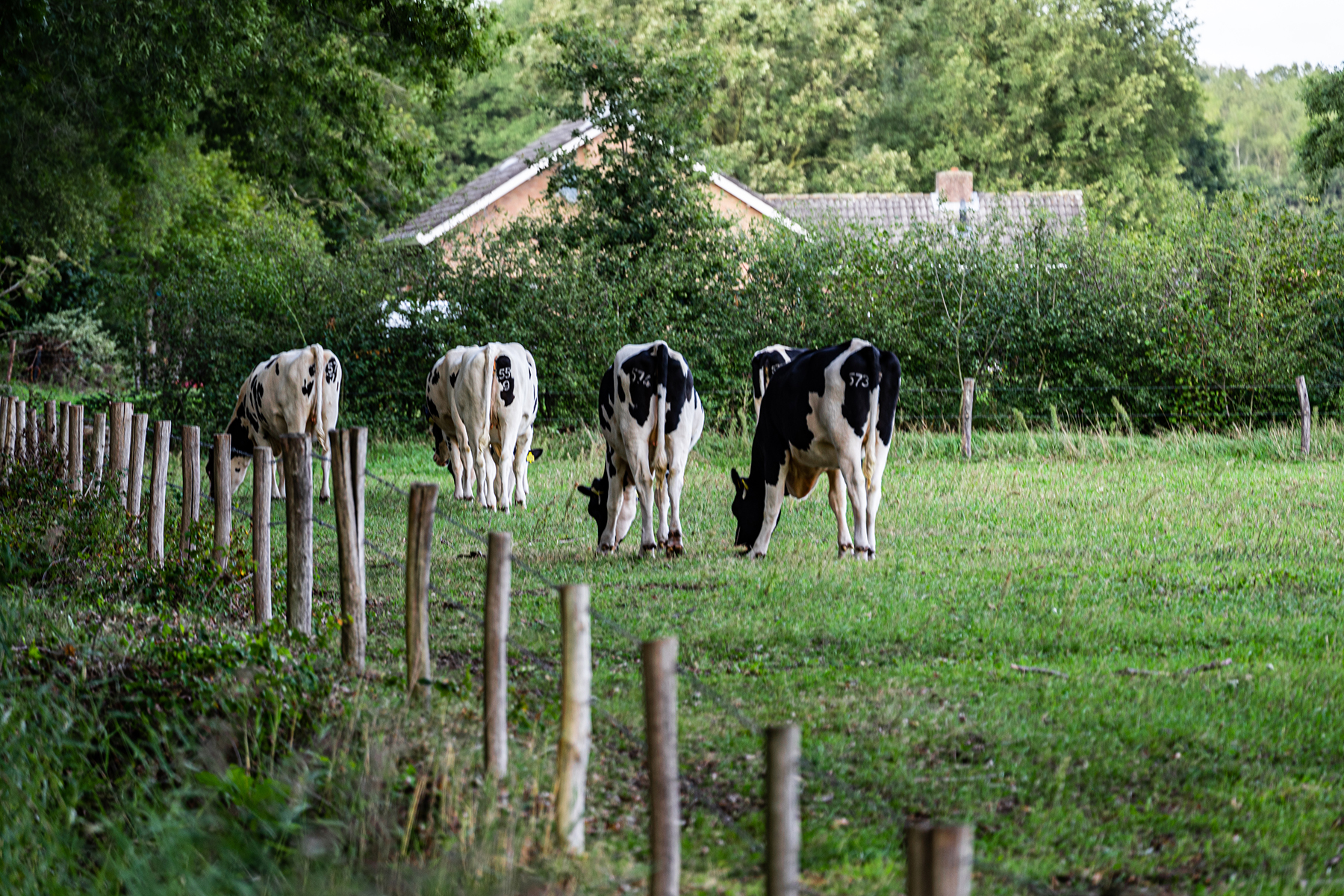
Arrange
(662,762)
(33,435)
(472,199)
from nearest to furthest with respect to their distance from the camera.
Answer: (662,762) → (33,435) → (472,199)

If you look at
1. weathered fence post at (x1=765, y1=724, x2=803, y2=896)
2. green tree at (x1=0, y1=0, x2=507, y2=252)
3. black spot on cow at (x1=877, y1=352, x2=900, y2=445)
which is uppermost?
green tree at (x1=0, y1=0, x2=507, y2=252)

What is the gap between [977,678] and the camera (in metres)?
6.36

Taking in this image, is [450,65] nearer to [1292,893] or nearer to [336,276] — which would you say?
[336,276]

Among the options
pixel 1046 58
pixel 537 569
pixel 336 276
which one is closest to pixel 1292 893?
pixel 537 569

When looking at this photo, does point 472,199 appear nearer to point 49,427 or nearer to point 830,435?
point 49,427

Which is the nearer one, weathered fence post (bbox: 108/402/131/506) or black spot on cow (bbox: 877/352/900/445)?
weathered fence post (bbox: 108/402/131/506)

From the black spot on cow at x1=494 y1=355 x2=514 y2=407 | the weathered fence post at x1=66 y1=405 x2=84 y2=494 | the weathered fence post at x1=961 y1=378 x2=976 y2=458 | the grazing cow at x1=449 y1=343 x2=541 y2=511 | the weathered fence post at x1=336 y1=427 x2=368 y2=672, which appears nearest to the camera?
the weathered fence post at x1=336 y1=427 x2=368 y2=672

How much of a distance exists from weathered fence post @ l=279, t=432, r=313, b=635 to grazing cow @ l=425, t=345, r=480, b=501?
8.22m

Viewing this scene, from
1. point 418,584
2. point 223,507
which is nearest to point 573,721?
point 418,584

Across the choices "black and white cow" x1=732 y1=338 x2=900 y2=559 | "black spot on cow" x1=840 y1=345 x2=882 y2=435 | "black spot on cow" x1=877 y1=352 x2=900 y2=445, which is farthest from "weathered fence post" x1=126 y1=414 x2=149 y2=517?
"black spot on cow" x1=877 y1=352 x2=900 y2=445

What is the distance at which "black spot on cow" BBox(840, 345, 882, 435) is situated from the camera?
986 centimetres

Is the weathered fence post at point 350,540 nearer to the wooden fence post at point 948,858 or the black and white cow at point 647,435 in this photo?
the wooden fence post at point 948,858

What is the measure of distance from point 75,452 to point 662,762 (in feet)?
27.9

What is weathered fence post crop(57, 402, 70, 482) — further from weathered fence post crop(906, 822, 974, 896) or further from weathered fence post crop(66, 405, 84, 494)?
weathered fence post crop(906, 822, 974, 896)
